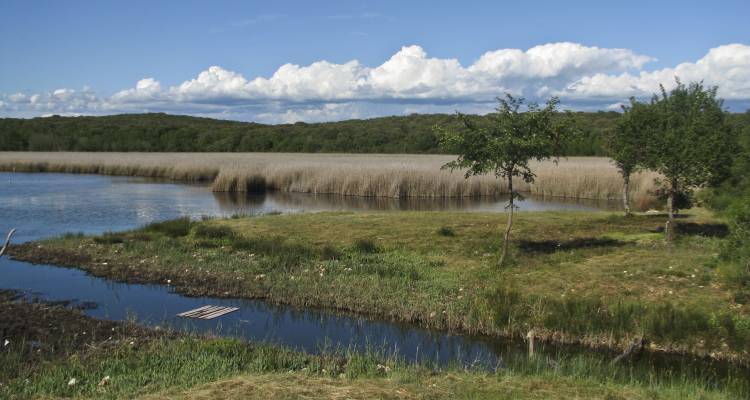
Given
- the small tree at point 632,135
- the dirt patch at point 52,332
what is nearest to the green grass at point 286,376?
the dirt patch at point 52,332

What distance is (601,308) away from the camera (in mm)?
12742

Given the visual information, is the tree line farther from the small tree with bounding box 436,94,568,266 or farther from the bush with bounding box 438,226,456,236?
the bush with bounding box 438,226,456,236

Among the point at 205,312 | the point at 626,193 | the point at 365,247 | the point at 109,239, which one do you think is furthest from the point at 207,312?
the point at 626,193

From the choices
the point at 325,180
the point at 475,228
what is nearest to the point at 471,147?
the point at 475,228

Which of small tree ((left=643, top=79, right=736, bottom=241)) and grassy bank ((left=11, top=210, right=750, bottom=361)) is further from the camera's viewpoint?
small tree ((left=643, top=79, right=736, bottom=241))

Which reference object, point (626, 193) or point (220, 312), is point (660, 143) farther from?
point (220, 312)

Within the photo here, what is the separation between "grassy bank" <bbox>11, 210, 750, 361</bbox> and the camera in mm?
12219

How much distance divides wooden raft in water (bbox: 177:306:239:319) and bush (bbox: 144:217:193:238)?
7780 mm

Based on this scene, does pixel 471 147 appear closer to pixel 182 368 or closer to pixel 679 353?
pixel 679 353

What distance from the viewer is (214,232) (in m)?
20.7

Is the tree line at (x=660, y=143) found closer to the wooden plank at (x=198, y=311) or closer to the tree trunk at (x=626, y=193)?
the tree trunk at (x=626, y=193)

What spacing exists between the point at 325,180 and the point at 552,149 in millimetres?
28501

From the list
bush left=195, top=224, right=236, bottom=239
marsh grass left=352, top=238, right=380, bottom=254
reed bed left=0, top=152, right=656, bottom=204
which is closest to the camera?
marsh grass left=352, top=238, right=380, bottom=254

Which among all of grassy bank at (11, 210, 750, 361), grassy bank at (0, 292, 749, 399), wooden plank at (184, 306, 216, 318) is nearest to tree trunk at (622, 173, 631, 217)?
grassy bank at (11, 210, 750, 361)
